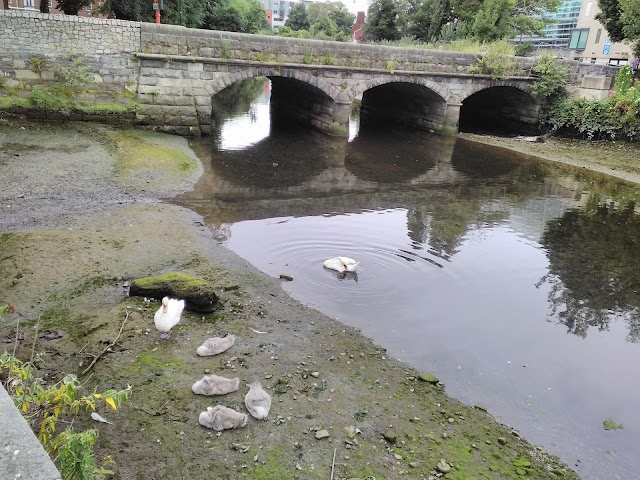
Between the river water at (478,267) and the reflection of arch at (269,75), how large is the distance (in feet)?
6.36

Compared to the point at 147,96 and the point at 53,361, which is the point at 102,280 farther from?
the point at 147,96

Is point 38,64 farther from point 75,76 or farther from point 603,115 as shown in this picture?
point 603,115

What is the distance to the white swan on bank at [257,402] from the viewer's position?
4324 mm

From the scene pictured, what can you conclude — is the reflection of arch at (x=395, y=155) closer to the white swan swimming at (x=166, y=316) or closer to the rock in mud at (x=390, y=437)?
the white swan swimming at (x=166, y=316)

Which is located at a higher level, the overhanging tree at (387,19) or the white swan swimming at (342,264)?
the overhanging tree at (387,19)

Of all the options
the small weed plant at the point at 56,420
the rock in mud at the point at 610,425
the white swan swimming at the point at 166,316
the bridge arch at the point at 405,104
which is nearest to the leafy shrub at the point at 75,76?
the bridge arch at the point at 405,104

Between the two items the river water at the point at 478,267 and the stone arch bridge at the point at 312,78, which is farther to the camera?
the stone arch bridge at the point at 312,78

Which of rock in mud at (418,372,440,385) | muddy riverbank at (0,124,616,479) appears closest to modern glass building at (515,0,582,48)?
muddy riverbank at (0,124,616,479)

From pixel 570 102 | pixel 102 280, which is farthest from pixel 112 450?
pixel 570 102

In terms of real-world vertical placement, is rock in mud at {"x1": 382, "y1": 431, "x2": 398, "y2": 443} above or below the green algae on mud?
above

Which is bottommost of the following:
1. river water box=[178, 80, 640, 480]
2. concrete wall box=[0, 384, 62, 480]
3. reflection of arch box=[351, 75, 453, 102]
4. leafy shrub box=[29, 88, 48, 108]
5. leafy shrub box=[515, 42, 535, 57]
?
river water box=[178, 80, 640, 480]

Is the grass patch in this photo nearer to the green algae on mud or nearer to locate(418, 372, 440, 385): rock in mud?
the green algae on mud

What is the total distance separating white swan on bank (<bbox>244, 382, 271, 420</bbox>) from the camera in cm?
432

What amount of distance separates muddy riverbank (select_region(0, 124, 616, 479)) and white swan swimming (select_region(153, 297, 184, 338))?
133mm
